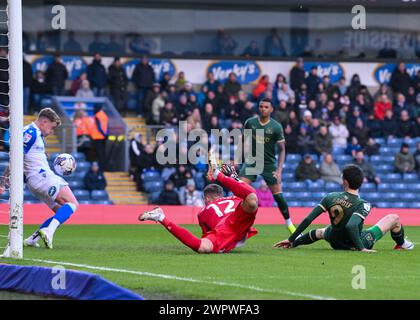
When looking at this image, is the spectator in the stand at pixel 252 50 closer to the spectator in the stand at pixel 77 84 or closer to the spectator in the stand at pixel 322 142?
the spectator in the stand at pixel 322 142

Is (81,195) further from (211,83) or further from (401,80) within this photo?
(401,80)

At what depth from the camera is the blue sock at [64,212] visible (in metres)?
13.5

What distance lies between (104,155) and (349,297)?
1959cm

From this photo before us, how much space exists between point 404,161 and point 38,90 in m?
10.5

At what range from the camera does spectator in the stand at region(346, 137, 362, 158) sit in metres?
29.5

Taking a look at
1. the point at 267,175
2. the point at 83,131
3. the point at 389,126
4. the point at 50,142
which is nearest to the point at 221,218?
the point at 267,175

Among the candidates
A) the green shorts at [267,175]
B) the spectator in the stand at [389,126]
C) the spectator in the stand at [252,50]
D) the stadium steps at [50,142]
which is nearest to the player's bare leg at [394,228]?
the green shorts at [267,175]

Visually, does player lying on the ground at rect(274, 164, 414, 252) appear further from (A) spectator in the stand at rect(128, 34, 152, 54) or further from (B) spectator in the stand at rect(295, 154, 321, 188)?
(A) spectator in the stand at rect(128, 34, 152, 54)

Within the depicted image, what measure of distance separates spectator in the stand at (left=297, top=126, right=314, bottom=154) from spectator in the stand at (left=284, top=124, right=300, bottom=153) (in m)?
0.10

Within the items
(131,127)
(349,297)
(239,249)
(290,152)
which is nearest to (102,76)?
(131,127)

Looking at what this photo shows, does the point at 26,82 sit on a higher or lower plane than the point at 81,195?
higher

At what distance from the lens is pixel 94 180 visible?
2622 centimetres

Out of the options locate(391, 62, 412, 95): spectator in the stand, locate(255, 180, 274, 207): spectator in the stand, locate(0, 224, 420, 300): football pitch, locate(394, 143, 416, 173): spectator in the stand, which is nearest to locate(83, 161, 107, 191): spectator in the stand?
locate(255, 180, 274, 207): spectator in the stand
